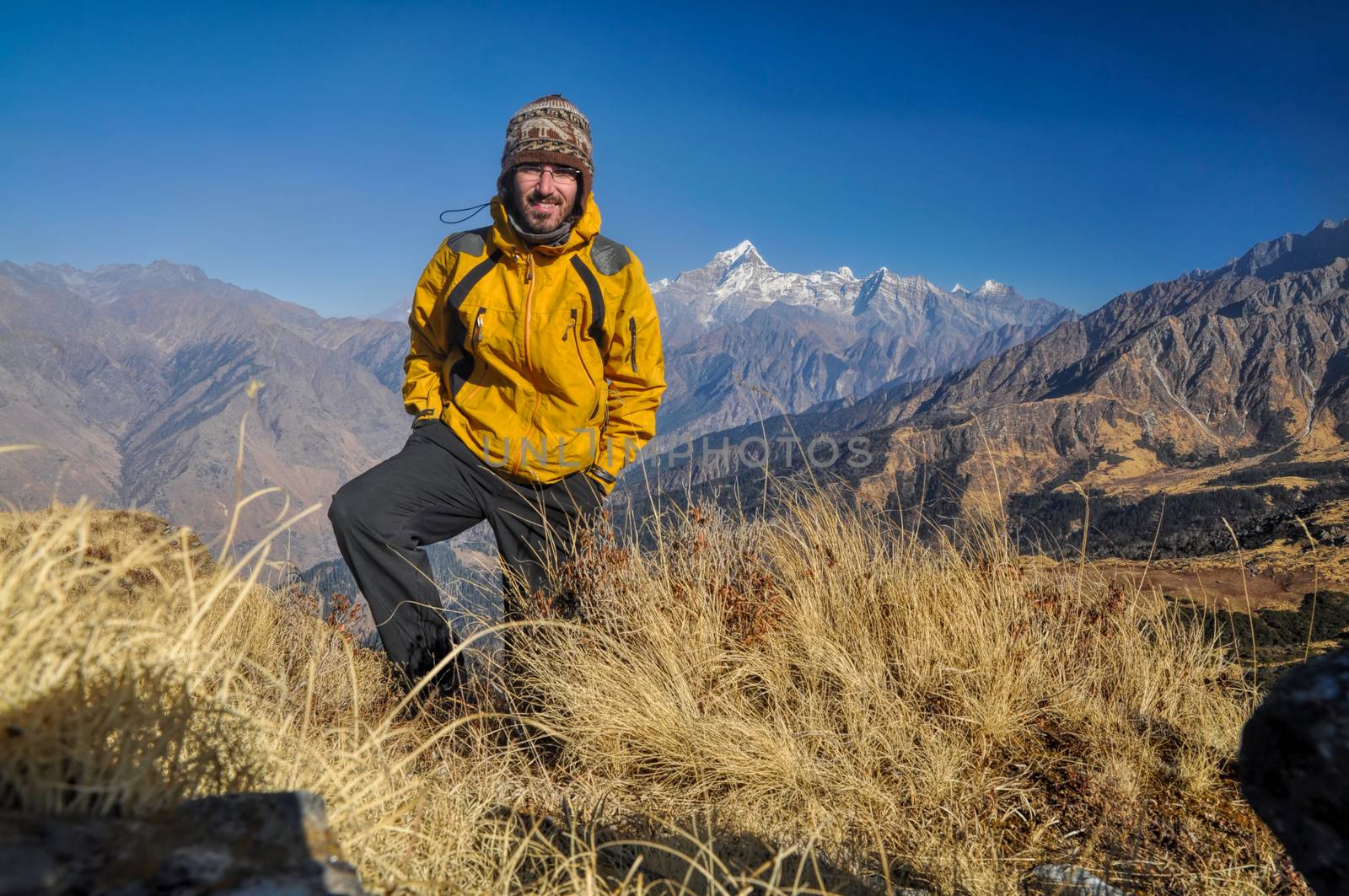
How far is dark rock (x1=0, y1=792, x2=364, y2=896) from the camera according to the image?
28.8 inches

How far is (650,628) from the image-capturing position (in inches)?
105

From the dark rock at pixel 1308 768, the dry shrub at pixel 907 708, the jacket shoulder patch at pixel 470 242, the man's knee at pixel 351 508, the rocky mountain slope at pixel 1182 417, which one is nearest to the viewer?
the dark rock at pixel 1308 768

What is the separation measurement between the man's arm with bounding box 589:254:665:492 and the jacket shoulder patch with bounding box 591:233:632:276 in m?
0.05

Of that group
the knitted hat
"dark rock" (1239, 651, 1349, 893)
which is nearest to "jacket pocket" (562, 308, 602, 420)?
the knitted hat

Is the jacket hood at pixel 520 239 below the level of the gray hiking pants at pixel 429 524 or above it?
above

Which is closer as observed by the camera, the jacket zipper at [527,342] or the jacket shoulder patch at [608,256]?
the jacket zipper at [527,342]

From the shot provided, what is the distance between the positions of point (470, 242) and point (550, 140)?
2.18 ft

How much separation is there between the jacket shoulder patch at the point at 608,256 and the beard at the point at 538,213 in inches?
9.9

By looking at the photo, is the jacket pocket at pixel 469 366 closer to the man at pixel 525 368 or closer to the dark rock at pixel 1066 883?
the man at pixel 525 368

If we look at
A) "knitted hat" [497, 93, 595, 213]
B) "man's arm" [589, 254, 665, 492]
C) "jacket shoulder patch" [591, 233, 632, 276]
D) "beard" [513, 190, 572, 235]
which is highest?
"knitted hat" [497, 93, 595, 213]

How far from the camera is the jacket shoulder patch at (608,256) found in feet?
11.7

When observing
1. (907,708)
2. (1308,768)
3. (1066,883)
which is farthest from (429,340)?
(1308,768)

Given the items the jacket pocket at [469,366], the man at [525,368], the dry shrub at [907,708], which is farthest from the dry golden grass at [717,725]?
the jacket pocket at [469,366]

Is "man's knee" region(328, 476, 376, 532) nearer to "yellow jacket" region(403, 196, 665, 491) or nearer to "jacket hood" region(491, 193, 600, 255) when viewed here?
"yellow jacket" region(403, 196, 665, 491)
